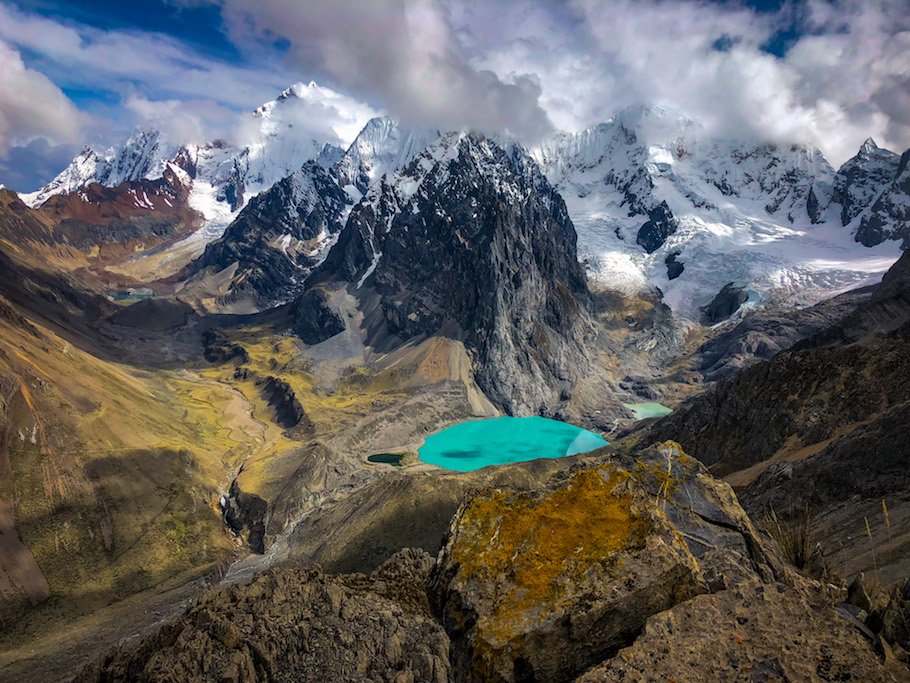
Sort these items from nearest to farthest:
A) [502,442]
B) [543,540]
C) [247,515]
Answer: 1. [543,540]
2. [247,515]
3. [502,442]

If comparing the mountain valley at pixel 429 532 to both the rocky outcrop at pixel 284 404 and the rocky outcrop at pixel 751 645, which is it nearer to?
the rocky outcrop at pixel 751 645

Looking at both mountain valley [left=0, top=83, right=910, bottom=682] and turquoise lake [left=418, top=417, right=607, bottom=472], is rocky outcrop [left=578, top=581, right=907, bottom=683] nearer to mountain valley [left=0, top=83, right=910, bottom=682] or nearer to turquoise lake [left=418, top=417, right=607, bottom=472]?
mountain valley [left=0, top=83, right=910, bottom=682]

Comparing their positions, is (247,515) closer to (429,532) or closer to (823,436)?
(429,532)

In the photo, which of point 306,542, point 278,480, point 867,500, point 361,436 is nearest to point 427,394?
point 361,436

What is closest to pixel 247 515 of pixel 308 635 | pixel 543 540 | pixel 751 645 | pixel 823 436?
pixel 823 436

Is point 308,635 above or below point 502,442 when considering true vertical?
below

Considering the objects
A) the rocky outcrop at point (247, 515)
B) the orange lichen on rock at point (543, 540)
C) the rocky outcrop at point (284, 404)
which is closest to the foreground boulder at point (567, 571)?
the orange lichen on rock at point (543, 540)

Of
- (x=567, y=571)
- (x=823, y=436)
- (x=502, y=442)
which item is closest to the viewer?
(x=567, y=571)

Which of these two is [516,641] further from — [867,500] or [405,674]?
[867,500]
